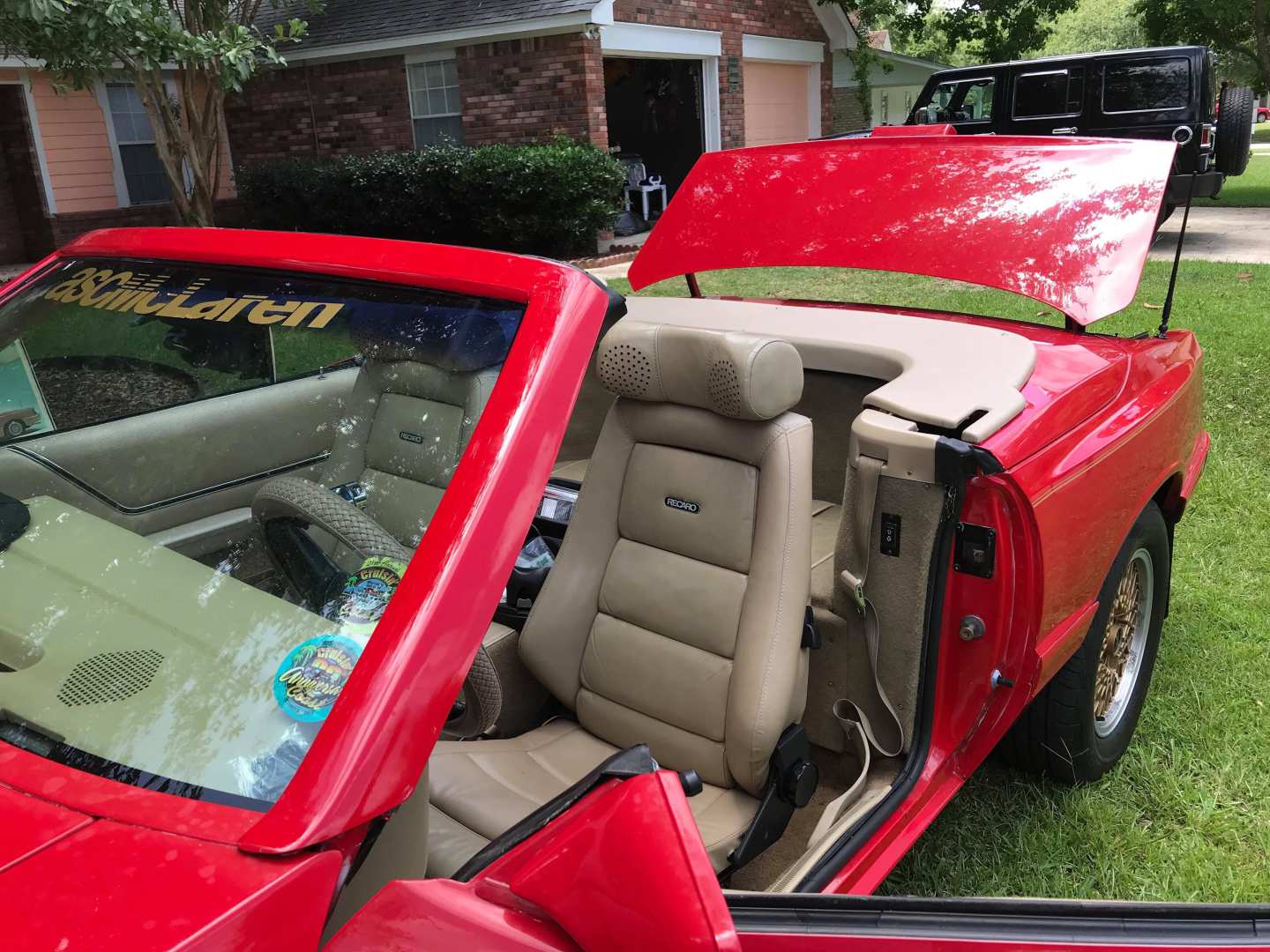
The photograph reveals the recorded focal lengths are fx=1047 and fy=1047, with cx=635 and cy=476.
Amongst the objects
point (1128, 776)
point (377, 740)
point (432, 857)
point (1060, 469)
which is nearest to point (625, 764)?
point (377, 740)

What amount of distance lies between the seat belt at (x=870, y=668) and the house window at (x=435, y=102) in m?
12.7

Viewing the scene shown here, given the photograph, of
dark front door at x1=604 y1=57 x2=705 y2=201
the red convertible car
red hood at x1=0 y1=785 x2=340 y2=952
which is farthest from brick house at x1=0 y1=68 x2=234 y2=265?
red hood at x1=0 y1=785 x2=340 y2=952

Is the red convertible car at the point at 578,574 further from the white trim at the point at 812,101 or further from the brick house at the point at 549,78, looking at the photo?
the white trim at the point at 812,101

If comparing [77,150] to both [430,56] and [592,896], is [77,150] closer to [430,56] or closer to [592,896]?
[430,56]

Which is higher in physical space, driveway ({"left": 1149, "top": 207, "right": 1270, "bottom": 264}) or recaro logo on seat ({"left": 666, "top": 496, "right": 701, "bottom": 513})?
recaro logo on seat ({"left": 666, "top": 496, "right": 701, "bottom": 513})

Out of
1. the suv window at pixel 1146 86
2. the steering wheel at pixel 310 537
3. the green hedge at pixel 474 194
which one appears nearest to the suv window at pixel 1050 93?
the suv window at pixel 1146 86

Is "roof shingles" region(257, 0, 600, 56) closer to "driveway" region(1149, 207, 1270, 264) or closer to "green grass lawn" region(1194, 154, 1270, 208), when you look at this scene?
"driveway" region(1149, 207, 1270, 264)

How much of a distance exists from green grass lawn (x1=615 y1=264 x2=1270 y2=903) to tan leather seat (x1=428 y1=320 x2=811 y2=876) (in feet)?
2.59

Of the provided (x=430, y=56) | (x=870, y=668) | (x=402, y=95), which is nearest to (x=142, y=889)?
(x=870, y=668)

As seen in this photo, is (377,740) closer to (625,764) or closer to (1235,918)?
(625,764)

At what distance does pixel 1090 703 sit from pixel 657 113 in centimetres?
1610

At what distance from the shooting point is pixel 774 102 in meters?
17.5

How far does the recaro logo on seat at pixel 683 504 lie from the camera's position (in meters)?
2.46

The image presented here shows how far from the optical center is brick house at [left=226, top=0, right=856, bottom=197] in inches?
508
